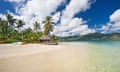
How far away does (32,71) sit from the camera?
541cm

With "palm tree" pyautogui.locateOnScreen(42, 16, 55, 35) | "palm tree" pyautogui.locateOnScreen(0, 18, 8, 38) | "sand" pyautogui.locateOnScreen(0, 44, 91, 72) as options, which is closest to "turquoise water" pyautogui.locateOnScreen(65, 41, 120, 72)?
"sand" pyautogui.locateOnScreen(0, 44, 91, 72)

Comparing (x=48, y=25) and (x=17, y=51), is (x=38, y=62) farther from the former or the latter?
(x=48, y=25)

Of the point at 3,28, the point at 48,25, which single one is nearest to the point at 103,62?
the point at 48,25

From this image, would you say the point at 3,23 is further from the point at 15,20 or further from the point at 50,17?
the point at 50,17

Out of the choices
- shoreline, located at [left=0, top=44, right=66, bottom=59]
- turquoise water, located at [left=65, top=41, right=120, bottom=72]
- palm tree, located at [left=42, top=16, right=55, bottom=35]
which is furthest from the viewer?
palm tree, located at [left=42, top=16, right=55, bottom=35]

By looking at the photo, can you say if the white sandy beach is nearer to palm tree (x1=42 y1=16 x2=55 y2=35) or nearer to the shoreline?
the shoreline

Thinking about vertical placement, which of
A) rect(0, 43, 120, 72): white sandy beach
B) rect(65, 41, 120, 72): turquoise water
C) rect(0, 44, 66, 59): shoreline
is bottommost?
rect(65, 41, 120, 72): turquoise water

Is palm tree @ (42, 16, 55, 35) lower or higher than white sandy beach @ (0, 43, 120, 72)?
higher

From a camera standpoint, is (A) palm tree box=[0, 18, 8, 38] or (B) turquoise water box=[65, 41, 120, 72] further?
(A) palm tree box=[0, 18, 8, 38]

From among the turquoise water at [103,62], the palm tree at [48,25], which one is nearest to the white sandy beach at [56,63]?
the turquoise water at [103,62]

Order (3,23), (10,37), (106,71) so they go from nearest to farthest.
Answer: (106,71) < (3,23) < (10,37)

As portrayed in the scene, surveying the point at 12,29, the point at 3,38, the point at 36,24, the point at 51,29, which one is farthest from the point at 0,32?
the point at 51,29

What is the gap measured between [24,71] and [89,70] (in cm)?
270

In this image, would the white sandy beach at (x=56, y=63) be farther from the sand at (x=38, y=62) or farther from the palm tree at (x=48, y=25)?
the palm tree at (x=48, y=25)
